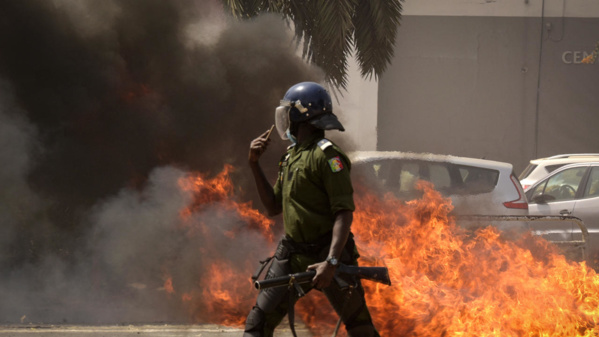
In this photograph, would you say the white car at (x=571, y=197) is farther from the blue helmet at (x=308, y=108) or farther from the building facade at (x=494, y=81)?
the building facade at (x=494, y=81)

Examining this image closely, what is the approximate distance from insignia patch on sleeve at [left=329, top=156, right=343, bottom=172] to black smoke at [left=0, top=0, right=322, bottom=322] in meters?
3.77

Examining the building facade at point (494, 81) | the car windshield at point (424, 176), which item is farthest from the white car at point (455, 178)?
the building facade at point (494, 81)

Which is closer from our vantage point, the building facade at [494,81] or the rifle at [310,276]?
the rifle at [310,276]

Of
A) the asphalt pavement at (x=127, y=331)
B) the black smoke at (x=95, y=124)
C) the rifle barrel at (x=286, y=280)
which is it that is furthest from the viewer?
the black smoke at (x=95, y=124)

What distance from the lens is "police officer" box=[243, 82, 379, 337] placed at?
11.9 ft

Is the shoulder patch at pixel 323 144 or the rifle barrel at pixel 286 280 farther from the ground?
the shoulder patch at pixel 323 144

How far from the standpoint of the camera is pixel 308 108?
3.79 metres

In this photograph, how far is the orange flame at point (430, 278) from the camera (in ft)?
17.1

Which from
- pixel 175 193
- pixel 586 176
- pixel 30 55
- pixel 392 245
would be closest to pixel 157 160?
pixel 175 193

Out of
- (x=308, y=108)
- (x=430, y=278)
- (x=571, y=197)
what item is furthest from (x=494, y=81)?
(x=308, y=108)

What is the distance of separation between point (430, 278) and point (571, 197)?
16.0 ft

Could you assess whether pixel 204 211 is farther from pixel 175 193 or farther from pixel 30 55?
pixel 30 55

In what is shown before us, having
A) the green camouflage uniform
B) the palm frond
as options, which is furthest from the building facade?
the green camouflage uniform

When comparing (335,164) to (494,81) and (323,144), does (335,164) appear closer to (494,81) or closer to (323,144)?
(323,144)
